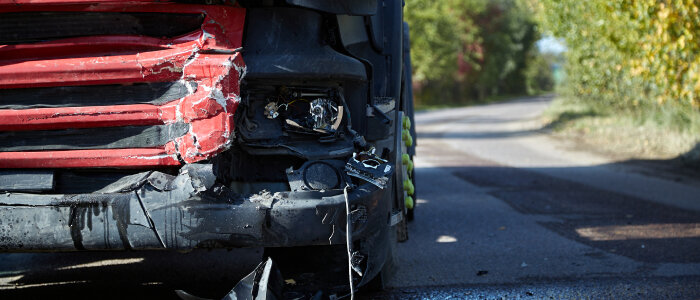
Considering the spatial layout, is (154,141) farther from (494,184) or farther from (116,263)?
(494,184)

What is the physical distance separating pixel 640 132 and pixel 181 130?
16029 millimetres

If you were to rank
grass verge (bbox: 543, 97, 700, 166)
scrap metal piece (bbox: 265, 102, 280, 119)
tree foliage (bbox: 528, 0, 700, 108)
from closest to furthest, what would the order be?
scrap metal piece (bbox: 265, 102, 280, 119) < tree foliage (bbox: 528, 0, 700, 108) < grass verge (bbox: 543, 97, 700, 166)

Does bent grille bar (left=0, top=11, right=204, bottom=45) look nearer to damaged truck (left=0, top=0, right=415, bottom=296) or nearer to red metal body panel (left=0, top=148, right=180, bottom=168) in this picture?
damaged truck (left=0, top=0, right=415, bottom=296)

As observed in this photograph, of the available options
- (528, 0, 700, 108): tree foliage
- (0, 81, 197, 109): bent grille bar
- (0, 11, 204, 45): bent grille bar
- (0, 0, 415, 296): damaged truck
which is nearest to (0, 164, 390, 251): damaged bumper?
(0, 0, 415, 296): damaged truck

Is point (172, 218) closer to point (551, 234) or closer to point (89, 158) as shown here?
point (89, 158)

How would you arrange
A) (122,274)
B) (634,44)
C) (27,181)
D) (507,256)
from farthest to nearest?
1. (634,44)
2. (507,256)
3. (122,274)
4. (27,181)

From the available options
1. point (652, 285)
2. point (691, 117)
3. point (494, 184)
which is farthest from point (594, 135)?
point (652, 285)

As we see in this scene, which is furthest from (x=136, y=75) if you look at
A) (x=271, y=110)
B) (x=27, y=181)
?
(x=27, y=181)

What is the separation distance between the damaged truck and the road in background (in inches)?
49.7

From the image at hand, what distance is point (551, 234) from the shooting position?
6.25 meters

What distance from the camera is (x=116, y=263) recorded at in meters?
5.22

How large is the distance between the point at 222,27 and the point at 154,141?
0.61 meters

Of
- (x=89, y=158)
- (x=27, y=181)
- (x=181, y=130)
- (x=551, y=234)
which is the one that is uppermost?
(x=181, y=130)

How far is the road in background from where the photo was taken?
14.7ft
